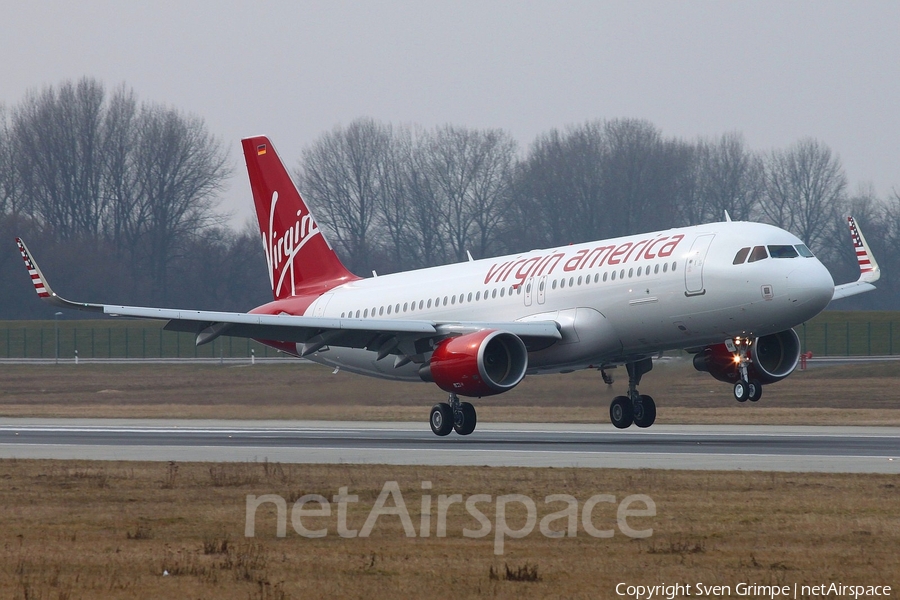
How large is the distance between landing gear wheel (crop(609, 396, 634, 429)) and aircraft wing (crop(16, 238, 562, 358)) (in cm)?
365

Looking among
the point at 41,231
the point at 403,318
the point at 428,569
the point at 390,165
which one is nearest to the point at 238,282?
the point at 41,231

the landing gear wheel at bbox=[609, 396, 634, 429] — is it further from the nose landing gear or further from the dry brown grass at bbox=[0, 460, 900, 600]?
the dry brown grass at bbox=[0, 460, 900, 600]

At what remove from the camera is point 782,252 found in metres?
29.6

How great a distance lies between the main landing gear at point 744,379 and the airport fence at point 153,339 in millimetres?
46109

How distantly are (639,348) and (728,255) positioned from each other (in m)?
3.36

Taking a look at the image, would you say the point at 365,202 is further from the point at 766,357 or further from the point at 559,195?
the point at 766,357

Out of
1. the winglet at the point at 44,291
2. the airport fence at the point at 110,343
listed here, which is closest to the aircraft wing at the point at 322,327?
the winglet at the point at 44,291

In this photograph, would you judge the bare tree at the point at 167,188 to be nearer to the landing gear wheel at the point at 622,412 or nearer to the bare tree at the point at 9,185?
the bare tree at the point at 9,185

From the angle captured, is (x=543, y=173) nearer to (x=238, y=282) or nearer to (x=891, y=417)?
(x=238, y=282)

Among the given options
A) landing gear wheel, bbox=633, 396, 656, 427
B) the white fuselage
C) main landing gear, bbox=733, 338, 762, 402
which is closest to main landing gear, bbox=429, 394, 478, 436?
the white fuselage

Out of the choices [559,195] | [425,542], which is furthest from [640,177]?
[425,542]

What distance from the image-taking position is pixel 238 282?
108m

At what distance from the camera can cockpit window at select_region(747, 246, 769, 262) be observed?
29.5 meters

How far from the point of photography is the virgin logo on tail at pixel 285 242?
133ft
